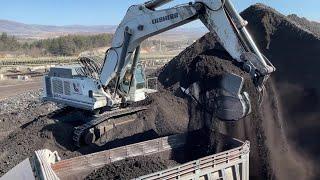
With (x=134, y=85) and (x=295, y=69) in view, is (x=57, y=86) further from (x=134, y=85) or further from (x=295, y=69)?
(x=295, y=69)

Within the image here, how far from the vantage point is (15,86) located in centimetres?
3106

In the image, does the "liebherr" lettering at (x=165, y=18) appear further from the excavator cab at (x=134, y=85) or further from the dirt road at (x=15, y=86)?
the dirt road at (x=15, y=86)

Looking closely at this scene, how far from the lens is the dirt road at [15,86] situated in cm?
2780

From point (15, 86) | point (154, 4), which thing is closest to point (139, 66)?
point (154, 4)

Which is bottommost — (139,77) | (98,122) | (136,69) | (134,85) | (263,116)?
(98,122)

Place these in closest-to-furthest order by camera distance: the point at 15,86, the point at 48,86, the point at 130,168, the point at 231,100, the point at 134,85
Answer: the point at 231,100
the point at 130,168
the point at 134,85
the point at 48,86
the point at 15,86

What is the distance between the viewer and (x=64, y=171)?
9.34 m

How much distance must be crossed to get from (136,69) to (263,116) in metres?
4.00

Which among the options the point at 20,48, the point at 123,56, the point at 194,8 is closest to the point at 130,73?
the point at 123,56

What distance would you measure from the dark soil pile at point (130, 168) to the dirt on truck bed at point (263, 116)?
0.37 feet

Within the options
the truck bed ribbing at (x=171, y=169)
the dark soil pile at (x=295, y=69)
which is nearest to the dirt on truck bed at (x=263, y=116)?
the dark soil pile at (x=295, y=69)

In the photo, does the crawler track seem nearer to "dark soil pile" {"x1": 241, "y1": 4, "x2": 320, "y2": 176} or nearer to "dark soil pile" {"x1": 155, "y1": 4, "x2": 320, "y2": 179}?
"dark soil pile" {"x1": 155, "y1": 4, "x2": 320, "y2": 179}

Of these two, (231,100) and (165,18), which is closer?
(231,100)

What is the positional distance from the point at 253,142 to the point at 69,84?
18.5 ft
